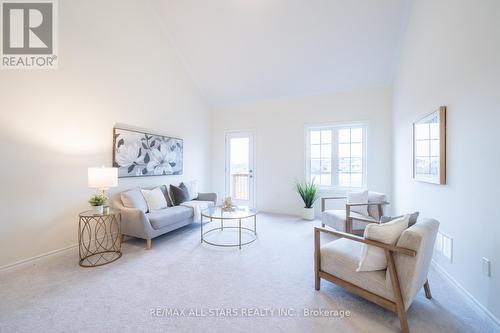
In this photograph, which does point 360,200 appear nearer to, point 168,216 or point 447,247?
point 447,247

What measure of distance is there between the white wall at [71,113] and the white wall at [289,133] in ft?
6.40

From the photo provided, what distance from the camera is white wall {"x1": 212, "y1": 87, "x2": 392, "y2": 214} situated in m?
4.39

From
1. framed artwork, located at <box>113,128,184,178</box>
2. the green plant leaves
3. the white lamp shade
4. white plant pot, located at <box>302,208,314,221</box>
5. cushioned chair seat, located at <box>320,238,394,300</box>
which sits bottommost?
white plant pot, located at <box>302,208,314,221</box>

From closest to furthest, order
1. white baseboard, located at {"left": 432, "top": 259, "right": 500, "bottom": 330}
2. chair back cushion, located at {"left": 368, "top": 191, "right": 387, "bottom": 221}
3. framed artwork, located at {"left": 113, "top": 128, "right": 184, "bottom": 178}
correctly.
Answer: white baseboard, located at {"left": 432, "top": 259, "right": 500, "bottom": 330}, chair back cushion, located at {"left": 368, "top": 191, "right": 387, "bottom": 221}, framed artwork, located at {"left": 113, "top": 128, "right": 184, "bottom": 178}

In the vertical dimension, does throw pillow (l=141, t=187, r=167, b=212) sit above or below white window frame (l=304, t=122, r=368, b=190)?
below

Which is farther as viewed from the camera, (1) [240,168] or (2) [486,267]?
(1) [240,168]

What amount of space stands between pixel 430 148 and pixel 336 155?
2.20m

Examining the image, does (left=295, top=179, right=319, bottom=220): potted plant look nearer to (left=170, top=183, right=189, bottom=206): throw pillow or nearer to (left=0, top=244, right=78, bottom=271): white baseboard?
(left=170, top=183, right=189, bottom=206): throw pillow

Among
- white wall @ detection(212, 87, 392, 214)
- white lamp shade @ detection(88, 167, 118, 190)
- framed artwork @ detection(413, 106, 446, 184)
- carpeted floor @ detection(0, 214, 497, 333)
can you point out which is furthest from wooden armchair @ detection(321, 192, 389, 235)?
white lamp shade @ detection(88, 167, 118, 190)

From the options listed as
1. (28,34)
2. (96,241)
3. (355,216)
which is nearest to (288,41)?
(355,216)

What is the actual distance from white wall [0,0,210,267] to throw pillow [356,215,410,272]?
3.55 meters

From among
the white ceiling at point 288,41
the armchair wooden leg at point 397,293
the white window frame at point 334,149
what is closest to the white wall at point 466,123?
the armchair wooden leg at point 397,293

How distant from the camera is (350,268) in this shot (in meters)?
1.85

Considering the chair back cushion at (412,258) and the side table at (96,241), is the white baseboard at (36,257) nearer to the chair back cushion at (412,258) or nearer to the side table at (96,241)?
the side table at (96,241)
